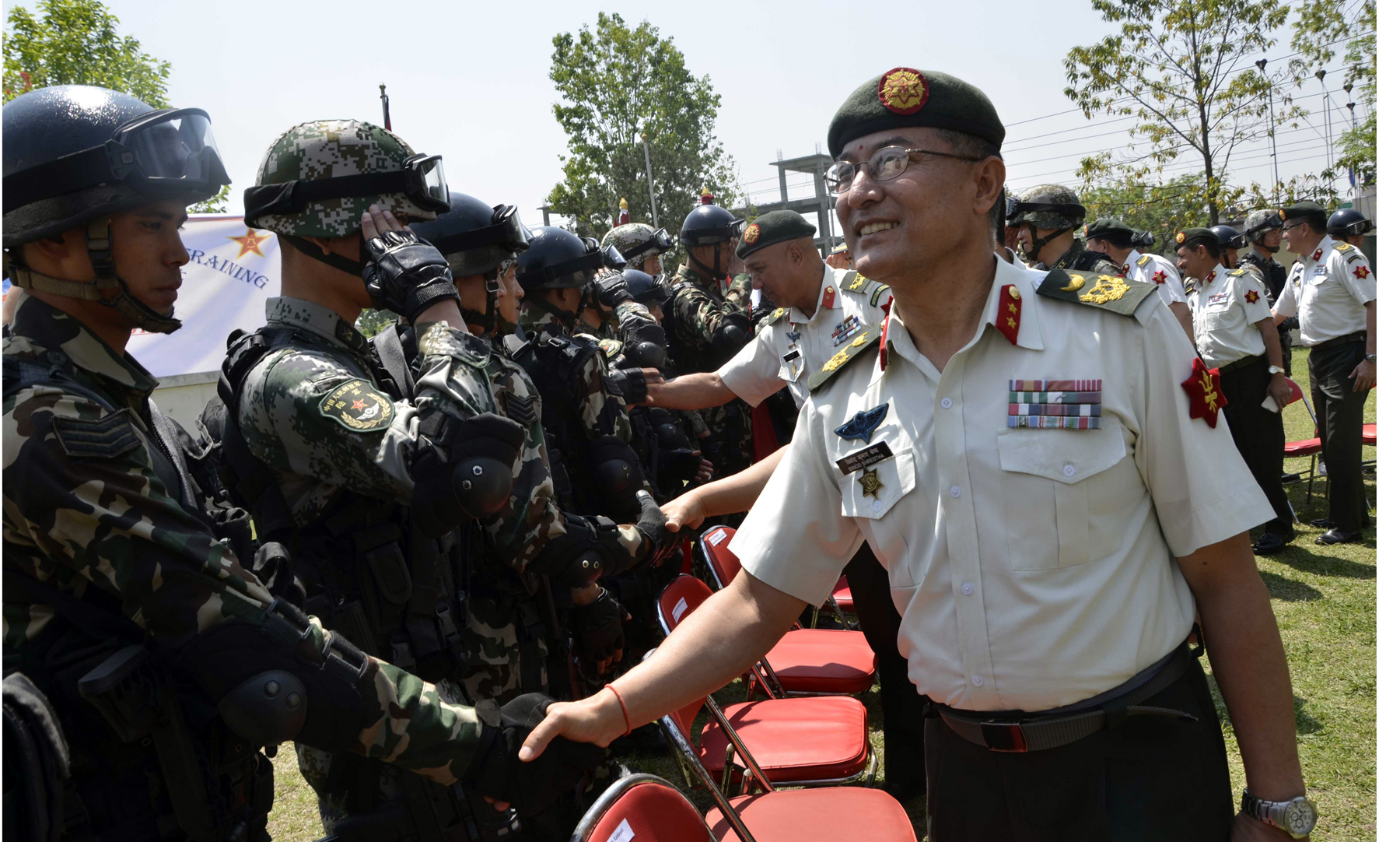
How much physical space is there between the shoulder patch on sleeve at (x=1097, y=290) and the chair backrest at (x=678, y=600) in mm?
1422

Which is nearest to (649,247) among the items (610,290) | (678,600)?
(610,290)

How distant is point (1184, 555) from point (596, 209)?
30.9m

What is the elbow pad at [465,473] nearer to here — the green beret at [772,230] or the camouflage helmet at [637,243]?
the green beret at [772,230]

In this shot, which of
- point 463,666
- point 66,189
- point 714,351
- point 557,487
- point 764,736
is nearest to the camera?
point 66,189

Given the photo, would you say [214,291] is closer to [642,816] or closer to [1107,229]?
[1107,229]

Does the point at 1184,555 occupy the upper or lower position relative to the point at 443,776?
upper

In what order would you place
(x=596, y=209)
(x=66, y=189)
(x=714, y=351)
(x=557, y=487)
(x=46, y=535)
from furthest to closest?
(x=596, y=209)
(x=714, y=351)
(x=557, y=487)
(x=66, y=189)
(x=46, y=535)

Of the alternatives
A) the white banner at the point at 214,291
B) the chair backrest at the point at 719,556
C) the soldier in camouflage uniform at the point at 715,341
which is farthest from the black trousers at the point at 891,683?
the white banner at the point at 214,291

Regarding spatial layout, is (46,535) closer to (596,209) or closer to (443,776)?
(443,776)

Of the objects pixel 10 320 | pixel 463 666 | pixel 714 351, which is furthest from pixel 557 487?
pixel 714 351

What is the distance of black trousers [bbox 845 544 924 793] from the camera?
12.5 ft

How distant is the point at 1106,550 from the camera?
5.56 feet

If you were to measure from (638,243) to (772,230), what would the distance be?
3.35m

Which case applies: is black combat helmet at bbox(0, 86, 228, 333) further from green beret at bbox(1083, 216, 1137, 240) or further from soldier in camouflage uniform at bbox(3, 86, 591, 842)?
green beret at bbox(1083, 216, 1137, 240)
